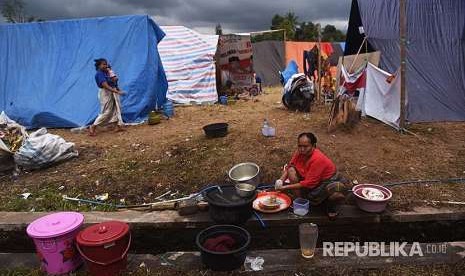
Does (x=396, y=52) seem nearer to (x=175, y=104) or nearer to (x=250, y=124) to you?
(x=250, y=124)

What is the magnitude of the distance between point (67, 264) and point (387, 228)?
307 centimetres

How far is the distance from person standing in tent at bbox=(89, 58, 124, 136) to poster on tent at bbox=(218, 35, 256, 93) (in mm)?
5583

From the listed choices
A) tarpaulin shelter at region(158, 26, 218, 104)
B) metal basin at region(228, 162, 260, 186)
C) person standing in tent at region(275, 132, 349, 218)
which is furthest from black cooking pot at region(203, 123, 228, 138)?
tarpaulin shelter at region(158, 26, 218, 104)

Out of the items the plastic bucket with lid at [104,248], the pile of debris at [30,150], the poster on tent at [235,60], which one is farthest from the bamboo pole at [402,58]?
the poster on tent at [235,60]

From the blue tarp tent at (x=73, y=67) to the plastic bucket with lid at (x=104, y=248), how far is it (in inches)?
226

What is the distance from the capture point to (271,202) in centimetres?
→ 392


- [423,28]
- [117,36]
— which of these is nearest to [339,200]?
[423,28]

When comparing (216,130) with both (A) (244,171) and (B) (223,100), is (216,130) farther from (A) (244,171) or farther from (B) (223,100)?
(B) (223,100)

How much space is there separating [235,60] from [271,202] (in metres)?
9.65

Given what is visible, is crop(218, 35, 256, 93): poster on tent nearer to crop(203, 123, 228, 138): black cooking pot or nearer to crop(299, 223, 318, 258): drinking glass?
crop(203, 123, 228, 138): black cooking pot

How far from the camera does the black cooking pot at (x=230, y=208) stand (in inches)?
136

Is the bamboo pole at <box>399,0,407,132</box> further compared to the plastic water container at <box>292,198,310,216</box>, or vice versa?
the bamboo pole at <box>399,0,407,132</box>

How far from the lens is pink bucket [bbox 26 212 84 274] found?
3051 mm

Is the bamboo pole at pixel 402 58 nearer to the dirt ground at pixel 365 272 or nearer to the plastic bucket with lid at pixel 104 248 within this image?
the dirt ground at pixel 365 272
